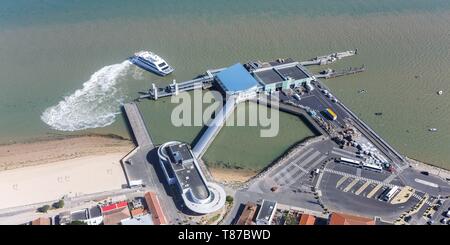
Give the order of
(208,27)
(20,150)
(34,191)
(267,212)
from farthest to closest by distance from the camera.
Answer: (208,27) → (20,150) → (34,191) → (267,212)

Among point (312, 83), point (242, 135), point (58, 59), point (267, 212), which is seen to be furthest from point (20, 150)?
point (312, 83)

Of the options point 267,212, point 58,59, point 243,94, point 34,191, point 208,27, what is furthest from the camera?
point 208,27

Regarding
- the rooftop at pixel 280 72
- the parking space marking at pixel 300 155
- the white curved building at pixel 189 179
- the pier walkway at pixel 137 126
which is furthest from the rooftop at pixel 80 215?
the rooftop at pixel 280 72

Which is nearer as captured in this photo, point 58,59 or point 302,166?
point 302,166

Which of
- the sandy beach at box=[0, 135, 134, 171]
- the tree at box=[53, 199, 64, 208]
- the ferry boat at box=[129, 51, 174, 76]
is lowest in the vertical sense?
the tree at box=[53, 199, 64, 208]

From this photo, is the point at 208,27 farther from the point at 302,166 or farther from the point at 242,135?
the point at 302,166

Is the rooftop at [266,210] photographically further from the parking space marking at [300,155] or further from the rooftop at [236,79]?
the rooftop at [236,79]

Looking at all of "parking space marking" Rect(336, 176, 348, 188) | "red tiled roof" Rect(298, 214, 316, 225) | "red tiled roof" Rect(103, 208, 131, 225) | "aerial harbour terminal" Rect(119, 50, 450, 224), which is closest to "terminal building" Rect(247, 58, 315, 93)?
"aerial harbour terminal" Rect(119, 50, 450, 224)

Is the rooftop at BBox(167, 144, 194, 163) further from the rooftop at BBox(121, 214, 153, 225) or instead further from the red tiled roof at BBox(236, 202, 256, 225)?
the red tiled roof at BBox(236, 202, 256, 225)

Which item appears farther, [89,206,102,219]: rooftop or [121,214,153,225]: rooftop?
[89,206,102,219]: rooftop
